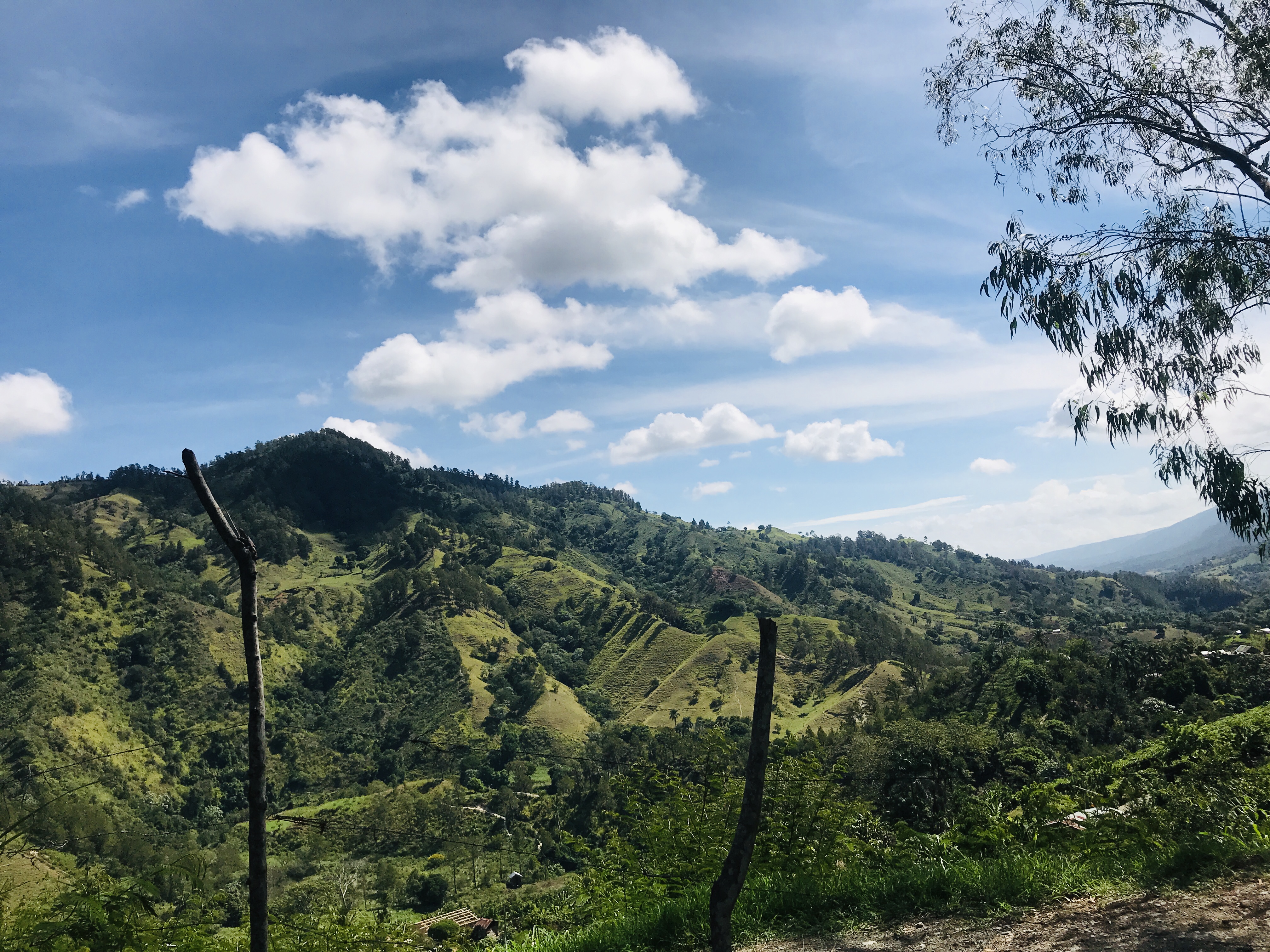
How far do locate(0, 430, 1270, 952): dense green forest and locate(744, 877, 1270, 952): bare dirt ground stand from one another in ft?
1.03

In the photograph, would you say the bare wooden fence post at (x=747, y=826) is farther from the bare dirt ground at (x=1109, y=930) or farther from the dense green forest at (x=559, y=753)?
the dense green forest at (x=559, y=753)

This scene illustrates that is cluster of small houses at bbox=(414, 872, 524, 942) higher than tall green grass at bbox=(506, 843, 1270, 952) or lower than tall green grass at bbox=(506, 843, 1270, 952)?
lower

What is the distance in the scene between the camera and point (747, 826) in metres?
5.63

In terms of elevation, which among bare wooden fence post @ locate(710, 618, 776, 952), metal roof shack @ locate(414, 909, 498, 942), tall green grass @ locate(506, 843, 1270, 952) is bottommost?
metal roof shack @ locate(414, 909, 498, 942)

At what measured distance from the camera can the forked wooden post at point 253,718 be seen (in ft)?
18.6

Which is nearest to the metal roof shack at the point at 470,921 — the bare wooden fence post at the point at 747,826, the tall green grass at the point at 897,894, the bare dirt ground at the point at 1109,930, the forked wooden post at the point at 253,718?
the tall green grass at the point at 897,894

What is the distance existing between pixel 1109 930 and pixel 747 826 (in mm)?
3323

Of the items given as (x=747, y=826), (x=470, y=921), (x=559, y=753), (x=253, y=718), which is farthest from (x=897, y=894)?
(x=559, y=753)

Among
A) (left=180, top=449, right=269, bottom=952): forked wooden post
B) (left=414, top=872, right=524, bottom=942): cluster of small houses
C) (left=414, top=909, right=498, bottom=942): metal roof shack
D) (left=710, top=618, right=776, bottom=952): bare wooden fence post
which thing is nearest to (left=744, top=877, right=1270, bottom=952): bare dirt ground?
(left=710, top=618, right=776, bottom=952): bare wooden fence post

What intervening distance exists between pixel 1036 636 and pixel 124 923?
333 ft

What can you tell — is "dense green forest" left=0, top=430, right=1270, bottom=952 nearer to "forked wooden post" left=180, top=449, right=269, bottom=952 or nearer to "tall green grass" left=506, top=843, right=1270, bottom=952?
"tall green grass" left=506, top=843, right=1270, bottom=952

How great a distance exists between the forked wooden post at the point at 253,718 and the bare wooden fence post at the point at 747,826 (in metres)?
3.64

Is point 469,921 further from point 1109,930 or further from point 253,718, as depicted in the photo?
point 1109,930

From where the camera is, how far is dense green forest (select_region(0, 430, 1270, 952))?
7504mm
